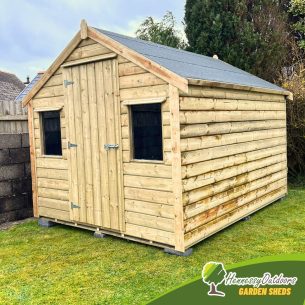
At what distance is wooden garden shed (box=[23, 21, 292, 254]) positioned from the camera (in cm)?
472

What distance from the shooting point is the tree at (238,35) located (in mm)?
11359

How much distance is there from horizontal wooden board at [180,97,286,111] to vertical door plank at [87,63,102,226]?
5.16 ft

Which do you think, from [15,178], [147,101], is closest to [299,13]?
[147,101]

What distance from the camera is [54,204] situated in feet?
20.6

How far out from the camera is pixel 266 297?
3.45 meters

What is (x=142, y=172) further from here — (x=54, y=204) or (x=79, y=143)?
(x=54, y=204)

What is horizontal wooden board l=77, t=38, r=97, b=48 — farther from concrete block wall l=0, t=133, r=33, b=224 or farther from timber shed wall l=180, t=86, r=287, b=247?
concrete block wall l=0, t=133, r=33, b=224

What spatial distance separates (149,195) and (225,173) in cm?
145

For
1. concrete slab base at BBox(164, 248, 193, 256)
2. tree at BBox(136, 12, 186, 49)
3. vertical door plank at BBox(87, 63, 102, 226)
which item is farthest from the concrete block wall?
tree at BBox(136, 12, 186, 49)

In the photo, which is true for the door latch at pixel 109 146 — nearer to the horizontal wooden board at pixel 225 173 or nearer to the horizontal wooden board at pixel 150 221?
the horizontal wooden board at pixel 150 221

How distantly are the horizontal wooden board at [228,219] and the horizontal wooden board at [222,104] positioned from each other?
68.9 inches

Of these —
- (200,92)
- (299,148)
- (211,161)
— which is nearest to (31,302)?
(211,161)

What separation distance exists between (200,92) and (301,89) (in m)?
5.45

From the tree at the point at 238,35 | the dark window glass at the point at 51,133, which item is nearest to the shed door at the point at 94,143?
the dark window glass at the point at 51,133
